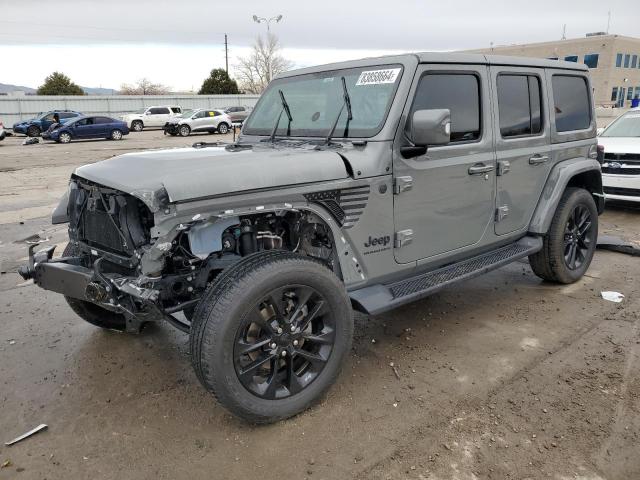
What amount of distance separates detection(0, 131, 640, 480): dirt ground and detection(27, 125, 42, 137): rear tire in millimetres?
28191

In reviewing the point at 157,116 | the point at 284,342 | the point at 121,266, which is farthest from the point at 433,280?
the point at 157,116

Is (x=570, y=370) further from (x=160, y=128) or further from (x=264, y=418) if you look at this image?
(x=160, y=128)

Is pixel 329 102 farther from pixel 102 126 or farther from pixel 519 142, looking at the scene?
pixel 102 126

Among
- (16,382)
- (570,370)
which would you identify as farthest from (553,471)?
(16,382)

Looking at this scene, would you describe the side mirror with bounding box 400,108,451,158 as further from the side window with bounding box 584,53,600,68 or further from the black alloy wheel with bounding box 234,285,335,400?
the side window with bounding box 584,53,600,68

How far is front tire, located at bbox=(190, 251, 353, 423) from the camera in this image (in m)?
2.72

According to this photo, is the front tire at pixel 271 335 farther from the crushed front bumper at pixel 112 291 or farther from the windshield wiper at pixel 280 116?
the windshield wiper at pixel 280 116

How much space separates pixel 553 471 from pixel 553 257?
2678mm

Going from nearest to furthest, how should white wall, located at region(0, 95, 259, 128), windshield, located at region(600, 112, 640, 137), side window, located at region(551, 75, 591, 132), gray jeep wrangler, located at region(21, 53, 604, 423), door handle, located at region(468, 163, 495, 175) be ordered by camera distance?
gray jeep wrangler, located at region(21, 53, 604, 423) → door handle, located at region(468, 163, 495, 175) → side window, located at region(551, 75, 591, 132) → windshield, located at region(600, 112, 640, 137) → white wall, located at region(0, 95, 259, 128)

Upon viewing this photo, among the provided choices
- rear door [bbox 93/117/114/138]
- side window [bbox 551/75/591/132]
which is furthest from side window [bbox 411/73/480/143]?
rear door [bbox 93/117/114/138]

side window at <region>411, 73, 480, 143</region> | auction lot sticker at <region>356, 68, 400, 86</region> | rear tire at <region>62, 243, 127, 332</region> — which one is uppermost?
auction lot sticker at <region>356, 68, 400, 86</region>

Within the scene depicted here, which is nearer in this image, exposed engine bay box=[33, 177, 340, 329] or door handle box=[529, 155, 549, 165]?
exposed engine bay box=[33, 177, 340, 329]

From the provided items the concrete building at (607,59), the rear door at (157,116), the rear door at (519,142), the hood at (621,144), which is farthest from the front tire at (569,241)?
the concrete building at (607,59)

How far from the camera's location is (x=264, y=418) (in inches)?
116
